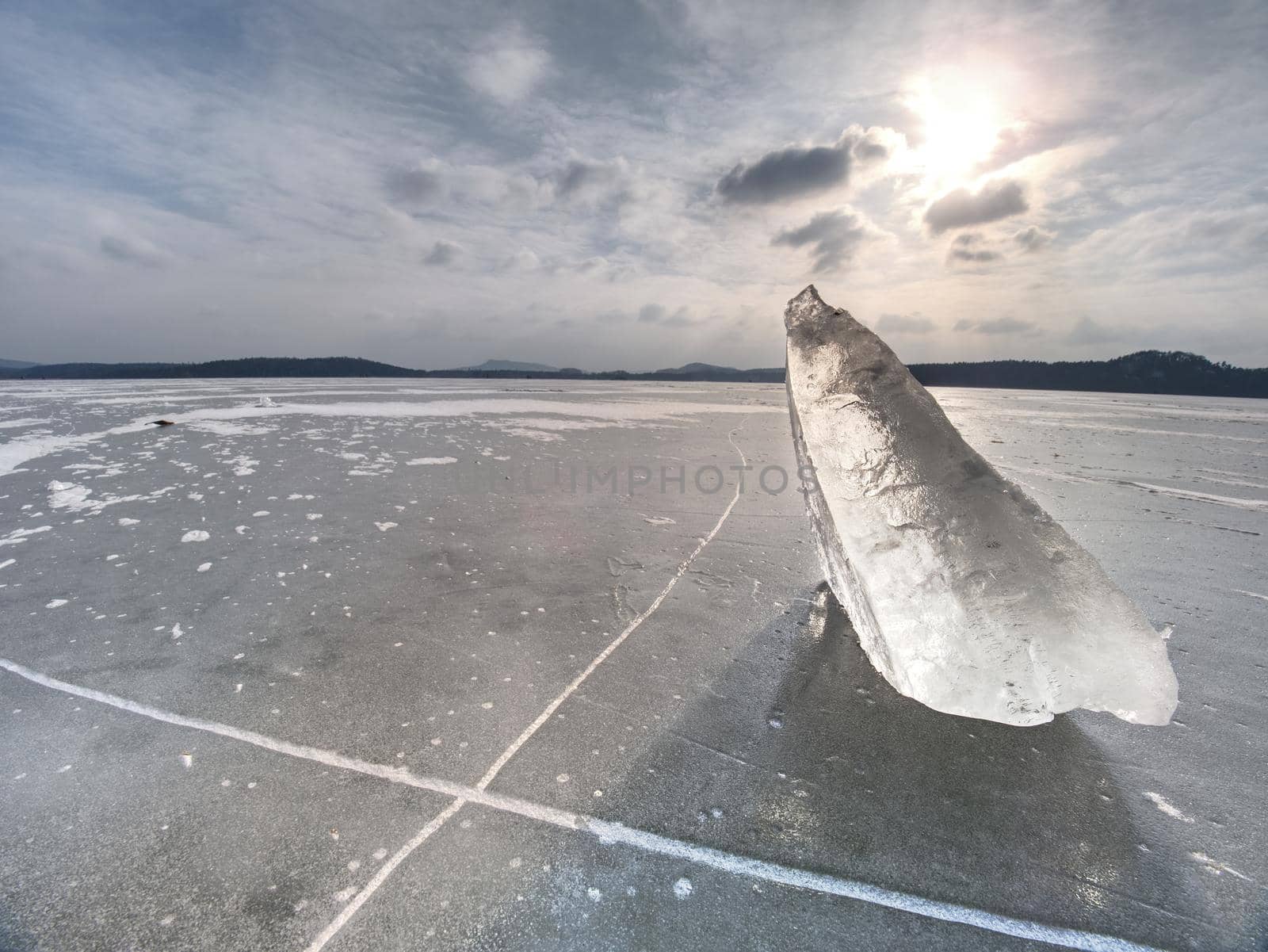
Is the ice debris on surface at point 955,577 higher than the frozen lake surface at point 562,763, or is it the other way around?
the ice debris on surface at point 955,577

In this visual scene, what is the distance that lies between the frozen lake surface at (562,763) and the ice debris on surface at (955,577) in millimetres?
292

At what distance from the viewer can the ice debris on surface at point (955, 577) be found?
7.77 feet

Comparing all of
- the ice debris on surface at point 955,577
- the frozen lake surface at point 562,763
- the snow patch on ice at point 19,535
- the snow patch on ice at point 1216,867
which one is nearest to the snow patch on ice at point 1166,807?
the frozen lake surface at point 562,763

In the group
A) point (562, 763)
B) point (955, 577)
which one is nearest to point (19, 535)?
point (562, 763)

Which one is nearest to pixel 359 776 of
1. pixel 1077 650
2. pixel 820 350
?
pixel 1077 650

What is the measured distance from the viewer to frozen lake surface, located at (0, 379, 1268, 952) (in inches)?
67.1

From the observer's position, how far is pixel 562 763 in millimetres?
2334

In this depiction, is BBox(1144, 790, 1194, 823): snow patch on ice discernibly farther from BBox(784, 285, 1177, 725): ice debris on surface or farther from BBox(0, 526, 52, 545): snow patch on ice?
BBox(0, 526, 52, 545): snow patch on ice

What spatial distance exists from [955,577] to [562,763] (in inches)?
76.6

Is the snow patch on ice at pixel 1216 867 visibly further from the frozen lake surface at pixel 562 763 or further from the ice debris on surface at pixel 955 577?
the ice debris on surface at pixel 955 577

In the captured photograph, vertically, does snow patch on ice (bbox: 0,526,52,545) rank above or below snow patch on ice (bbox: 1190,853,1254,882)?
above

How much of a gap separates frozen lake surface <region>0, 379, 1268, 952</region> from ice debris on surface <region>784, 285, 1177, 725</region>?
292 millimetres

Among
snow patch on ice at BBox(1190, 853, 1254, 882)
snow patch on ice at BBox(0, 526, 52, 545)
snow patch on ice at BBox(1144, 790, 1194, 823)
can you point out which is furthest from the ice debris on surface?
snow patch on ice at BBox(0, 526, 52, 545)

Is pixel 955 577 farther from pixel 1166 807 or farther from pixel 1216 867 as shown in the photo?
pixel 1216 867
